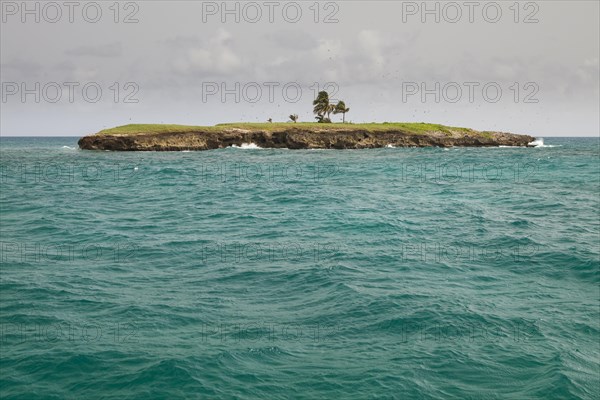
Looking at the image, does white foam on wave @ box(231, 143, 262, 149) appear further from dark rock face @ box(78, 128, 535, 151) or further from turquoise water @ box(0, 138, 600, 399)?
turquoise water @ box(0, 138, 600, 399)

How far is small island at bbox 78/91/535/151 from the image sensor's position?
10194cm

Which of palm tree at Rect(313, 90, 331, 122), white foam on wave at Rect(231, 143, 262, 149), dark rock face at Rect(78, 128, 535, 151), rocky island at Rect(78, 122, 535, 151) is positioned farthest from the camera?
palm tree at Rect(313, 90, 331, 122)

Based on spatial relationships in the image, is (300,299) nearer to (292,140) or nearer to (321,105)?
(292,140)

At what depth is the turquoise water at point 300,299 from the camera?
12.1 metres

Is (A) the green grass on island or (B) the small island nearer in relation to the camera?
(B) the small island

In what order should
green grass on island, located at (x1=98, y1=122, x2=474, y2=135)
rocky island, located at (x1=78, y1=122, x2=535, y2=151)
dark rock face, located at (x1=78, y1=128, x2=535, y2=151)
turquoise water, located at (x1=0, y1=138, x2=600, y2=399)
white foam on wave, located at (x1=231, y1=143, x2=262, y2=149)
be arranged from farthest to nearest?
white foam on wave, located at (x1=231, y1=143, x2=262, y2=149), green grass on island, located at (x1=98, y1=122, x2=474, y2=135), rocky island, located at (x1=78, y1=122, x2=535, y2=151), dark rock face, located at (x1=78, y1=128, x2=535, y2=151), turquoise water, located at (x1=0, y1=138, x2=600, y2=399)

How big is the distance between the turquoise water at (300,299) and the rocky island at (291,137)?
6627 cm

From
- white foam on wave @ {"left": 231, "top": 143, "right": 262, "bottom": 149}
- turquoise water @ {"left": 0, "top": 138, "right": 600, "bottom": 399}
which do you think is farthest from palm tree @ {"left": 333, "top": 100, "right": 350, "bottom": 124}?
turquoise water @ {"left": 0, "top": 138, "right": 600, "bottom": 399}

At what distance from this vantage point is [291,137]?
110m

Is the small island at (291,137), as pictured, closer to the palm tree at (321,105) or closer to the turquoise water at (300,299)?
the palm tree at (321,105)

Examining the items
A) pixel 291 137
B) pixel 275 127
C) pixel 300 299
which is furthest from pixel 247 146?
pixel 300 299

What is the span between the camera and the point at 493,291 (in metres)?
18.3

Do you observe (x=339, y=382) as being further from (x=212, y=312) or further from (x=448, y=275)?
(x=448, y=275)

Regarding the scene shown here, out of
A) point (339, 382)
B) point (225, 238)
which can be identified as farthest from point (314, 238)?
point (339, 382)
